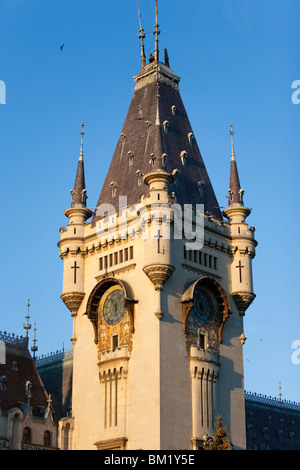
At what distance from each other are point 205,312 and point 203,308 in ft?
1.24

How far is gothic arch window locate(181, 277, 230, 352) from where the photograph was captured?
71.4 metres

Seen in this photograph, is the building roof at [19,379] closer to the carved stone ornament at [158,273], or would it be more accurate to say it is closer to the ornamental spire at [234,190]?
the carved stone ornament at [158,273]

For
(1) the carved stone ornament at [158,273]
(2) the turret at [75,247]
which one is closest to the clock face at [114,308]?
(2) the turret at [75,247]

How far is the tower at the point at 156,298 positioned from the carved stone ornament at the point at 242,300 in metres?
0.09

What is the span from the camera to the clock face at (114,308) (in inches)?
2864

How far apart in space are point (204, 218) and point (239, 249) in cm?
458

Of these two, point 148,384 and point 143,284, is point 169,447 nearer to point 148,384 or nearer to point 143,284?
point 148,384

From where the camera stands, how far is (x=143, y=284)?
234 feet

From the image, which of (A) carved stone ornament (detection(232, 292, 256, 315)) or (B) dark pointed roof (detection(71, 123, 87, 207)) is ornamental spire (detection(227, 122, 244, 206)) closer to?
(A) carved stone ornament (detection(232, 292, 256, 315))

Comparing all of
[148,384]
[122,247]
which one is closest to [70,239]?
[122,247]

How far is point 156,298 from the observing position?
70.0 meters

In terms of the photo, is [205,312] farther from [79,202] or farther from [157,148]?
[79,202]

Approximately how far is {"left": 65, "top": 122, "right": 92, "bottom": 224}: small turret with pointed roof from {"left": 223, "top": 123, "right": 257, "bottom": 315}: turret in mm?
12463

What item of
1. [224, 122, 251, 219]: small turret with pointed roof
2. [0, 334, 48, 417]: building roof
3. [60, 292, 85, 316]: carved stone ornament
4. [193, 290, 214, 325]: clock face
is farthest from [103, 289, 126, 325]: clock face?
[224, 122, 251, 219]: small turret with pointed roof
